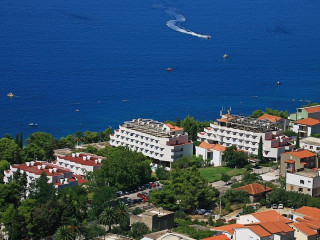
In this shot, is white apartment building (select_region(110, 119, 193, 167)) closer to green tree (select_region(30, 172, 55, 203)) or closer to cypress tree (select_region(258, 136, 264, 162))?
cypress tree (select_region(258, 136, 264, 162))

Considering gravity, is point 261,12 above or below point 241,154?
above

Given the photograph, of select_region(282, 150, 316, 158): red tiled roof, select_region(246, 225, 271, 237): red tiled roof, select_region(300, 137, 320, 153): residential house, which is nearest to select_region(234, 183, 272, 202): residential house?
select_region(282, 150, 316, 158): red tiled roof

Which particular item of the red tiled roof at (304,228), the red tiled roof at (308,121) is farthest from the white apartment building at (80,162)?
the red tiled roof at (304,228)

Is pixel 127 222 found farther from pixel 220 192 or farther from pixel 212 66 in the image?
pixel 212 66

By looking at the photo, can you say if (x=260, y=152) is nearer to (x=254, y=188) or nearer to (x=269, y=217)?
(x=254, y=188)

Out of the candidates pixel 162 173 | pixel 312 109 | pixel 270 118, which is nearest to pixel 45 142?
pixel 162 173

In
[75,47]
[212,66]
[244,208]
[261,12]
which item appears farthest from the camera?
[261,12]

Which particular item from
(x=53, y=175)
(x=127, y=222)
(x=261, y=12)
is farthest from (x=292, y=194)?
(x=261, y=12)
